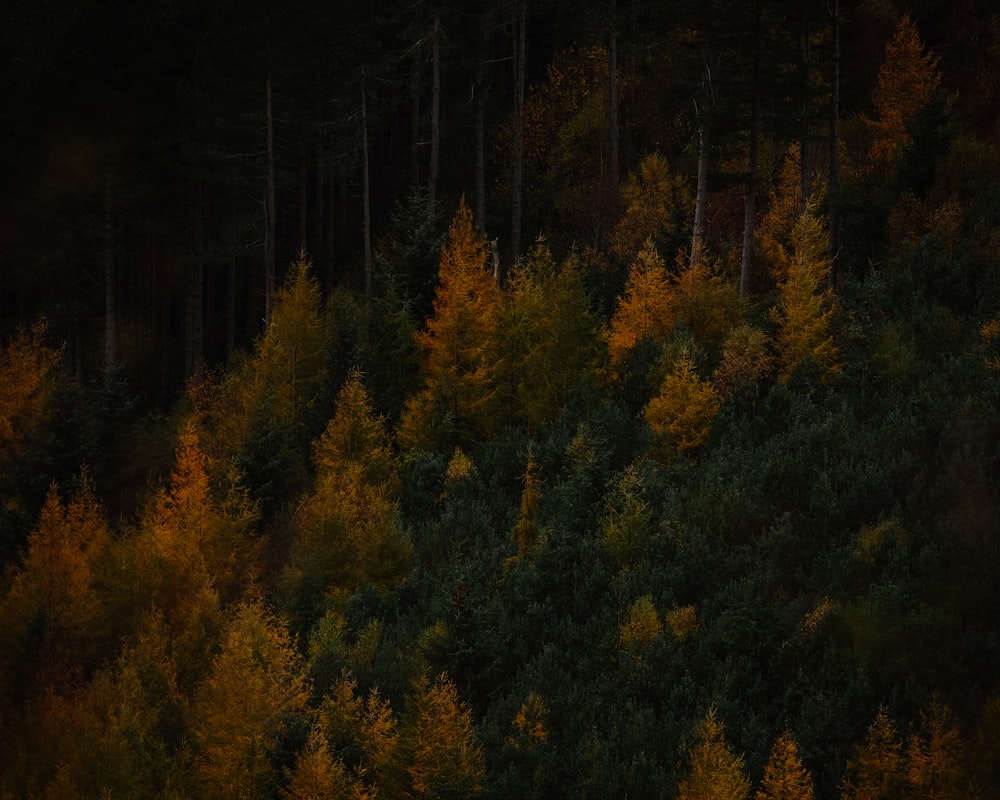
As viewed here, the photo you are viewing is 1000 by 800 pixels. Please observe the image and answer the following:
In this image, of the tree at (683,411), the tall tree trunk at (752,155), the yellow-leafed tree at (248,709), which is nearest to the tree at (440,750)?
the yellow-leafed tree at (248,709)

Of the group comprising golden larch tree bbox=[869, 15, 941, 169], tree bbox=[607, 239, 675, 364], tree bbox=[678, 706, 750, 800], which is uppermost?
golden larch tree bbox=[869, 15, 941, 169]

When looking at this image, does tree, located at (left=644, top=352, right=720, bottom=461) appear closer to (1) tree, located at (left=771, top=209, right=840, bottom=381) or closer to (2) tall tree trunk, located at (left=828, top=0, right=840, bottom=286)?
(1) tree, located at (left=771, top=209, right=840, bottom=381)

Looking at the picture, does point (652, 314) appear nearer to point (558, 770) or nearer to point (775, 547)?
point (775, 547)

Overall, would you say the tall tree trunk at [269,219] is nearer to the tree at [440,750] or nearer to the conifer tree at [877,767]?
the tree at [440,750]

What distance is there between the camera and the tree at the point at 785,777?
15867 mm

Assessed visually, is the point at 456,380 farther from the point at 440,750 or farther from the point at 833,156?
the point at 440,750

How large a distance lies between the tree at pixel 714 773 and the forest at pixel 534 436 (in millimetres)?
68

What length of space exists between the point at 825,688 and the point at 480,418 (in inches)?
537

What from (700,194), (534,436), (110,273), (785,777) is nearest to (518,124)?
(700,194)

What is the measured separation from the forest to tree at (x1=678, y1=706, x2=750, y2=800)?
0.07 m

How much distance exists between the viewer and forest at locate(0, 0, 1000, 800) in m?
18.5

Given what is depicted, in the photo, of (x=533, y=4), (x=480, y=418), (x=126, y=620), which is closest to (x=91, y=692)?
(x=126, y=620)

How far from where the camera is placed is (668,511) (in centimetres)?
2209

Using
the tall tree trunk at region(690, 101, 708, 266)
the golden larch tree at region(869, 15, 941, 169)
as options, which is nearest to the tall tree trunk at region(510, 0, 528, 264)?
the tall tree trunk at region(690, 101, 708, 266)
